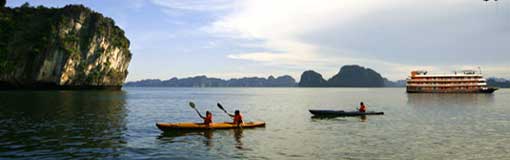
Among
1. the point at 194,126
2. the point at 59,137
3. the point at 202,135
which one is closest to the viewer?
the point at 59,137

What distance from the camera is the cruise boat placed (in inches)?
5005

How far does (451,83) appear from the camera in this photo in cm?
12875

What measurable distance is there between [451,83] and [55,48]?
106319 mm

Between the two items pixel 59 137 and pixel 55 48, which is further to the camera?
pixel 55 48

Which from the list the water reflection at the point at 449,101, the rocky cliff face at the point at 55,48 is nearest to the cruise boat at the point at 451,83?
the water reflection at the point at 449,101

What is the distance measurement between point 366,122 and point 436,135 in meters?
9.46

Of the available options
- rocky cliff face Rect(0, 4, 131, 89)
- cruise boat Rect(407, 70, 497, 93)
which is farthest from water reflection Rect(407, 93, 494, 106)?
rocky cliff face Rect(0, 4, 131, 89)

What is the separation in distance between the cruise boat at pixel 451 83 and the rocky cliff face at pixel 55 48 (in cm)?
9126

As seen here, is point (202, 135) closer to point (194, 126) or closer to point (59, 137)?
point (194, 126)

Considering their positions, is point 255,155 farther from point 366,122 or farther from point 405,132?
point 366,122

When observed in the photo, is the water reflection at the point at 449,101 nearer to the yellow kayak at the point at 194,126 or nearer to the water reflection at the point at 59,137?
the yellow kayak at the point at 194,126

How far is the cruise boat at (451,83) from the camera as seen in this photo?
127125 mm

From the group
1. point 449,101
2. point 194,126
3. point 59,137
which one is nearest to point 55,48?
point 449,101

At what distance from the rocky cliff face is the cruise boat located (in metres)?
91.3
